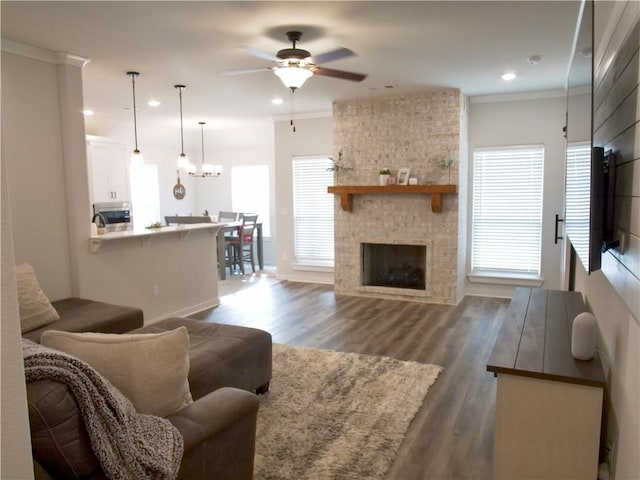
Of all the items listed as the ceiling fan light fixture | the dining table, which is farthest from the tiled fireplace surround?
the ceiling fan light fixture

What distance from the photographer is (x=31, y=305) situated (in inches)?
136

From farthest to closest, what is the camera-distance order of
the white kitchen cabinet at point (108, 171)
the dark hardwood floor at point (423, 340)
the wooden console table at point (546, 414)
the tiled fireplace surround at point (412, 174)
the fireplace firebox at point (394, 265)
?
1. the white kitchen cabinet at point (108, 171)
2. the fireplace firebox at point (394, 265)
3. the tiled fireplace surround at point (412, 174)
4. the dark hardwood floor at point (423, 340)
5. the wooden console table at point (546, 414)

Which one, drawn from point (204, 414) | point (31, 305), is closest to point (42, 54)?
point (31, 305)

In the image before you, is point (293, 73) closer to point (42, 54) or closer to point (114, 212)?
point (42, 54)

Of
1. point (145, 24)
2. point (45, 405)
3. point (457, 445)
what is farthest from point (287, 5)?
point (457, 445)

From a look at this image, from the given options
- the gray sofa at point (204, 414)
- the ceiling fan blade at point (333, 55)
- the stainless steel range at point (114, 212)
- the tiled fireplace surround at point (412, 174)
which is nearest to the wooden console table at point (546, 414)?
the gray sofa at point (204, 414)

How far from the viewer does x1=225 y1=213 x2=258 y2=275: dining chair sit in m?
8.44

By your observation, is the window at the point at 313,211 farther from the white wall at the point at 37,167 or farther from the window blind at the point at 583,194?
the window blind at the point at 583,194

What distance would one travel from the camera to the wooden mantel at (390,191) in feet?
19.1

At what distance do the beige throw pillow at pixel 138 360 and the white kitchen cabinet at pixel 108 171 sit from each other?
22.4ft

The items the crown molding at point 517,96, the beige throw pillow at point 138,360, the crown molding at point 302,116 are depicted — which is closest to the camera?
the beige throw pillow at point 138,360

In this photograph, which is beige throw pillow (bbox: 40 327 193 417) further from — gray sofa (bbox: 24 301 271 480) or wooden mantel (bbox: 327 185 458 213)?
wooden mantel (bbox: 327 185 458 213)

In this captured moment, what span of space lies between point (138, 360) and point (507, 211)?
18.4 ft

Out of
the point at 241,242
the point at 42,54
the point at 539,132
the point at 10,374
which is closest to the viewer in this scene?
the point at 10,374
